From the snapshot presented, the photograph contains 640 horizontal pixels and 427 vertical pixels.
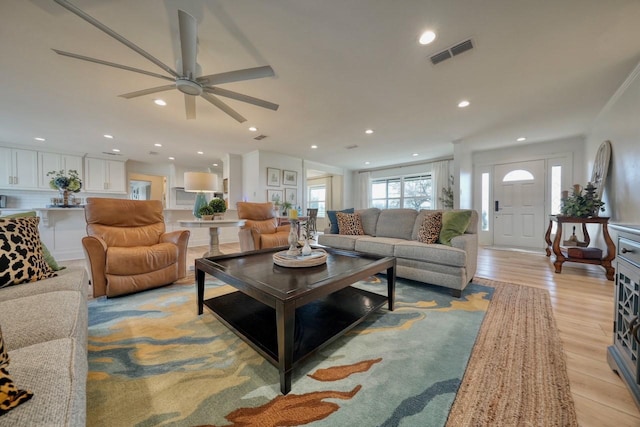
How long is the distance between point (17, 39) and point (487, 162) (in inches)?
286

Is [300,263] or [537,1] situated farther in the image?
[300,263]

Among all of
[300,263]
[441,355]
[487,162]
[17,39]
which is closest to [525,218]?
[487,162]

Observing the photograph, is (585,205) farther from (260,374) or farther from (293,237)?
(260,374)

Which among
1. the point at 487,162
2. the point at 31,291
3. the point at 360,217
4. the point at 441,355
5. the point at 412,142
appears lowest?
the point at 441,355

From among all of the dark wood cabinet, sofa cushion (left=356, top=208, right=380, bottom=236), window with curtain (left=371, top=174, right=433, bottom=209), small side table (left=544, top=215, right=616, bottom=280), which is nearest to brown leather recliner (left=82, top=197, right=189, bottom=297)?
sofa cushion (left=356, top=208, right=380, bottom=236)

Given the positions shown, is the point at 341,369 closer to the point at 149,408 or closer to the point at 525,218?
the point at 149,408

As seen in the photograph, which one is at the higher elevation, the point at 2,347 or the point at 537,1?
the point at 537,1

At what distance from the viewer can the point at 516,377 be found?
1211mm

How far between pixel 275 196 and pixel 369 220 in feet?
10.0

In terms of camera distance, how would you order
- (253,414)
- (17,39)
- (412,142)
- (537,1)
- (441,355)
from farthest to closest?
(412,142) < (17,39) < (537,1) < (441,355) < (253,414)

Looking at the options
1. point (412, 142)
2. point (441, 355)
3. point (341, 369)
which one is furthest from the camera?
point (412, 142)

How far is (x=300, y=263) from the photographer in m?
1.73

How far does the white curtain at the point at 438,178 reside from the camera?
6.25 meters

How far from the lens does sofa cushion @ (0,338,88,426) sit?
1.65ft
